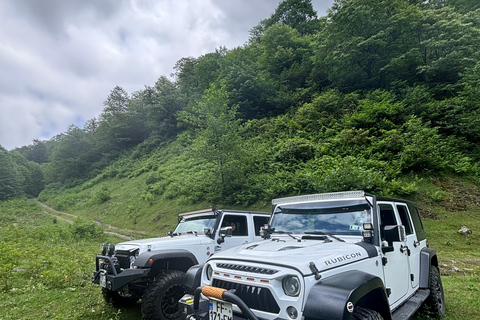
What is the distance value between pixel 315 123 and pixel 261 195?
8.05 meters

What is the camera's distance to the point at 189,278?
3.61 m

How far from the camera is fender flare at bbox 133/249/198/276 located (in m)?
4.65

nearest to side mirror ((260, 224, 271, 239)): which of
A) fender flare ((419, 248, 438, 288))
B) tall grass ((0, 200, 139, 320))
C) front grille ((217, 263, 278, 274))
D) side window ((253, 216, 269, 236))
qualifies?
front grille ((217, 263, 278, 274))

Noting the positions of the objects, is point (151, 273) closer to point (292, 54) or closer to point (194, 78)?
point (292, 54)

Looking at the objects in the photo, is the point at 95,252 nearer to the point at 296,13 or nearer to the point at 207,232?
the point at 207,232

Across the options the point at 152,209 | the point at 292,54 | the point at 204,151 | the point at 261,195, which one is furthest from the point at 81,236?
the point at 292,54

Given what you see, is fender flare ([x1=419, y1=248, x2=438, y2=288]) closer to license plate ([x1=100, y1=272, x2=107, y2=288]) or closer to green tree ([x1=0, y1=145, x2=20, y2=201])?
license plate ([x1=100, y1=272, x2=107, y2=288])

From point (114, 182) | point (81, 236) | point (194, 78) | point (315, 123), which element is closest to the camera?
point (81, 236)

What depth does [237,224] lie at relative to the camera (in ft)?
20.3

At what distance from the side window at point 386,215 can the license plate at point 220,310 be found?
234 centimetres

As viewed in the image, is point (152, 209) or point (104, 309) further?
point (152, 209)

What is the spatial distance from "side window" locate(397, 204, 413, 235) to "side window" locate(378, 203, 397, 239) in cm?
34

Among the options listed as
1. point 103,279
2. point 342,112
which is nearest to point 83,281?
point 103,279

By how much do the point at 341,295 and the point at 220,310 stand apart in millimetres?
1221
